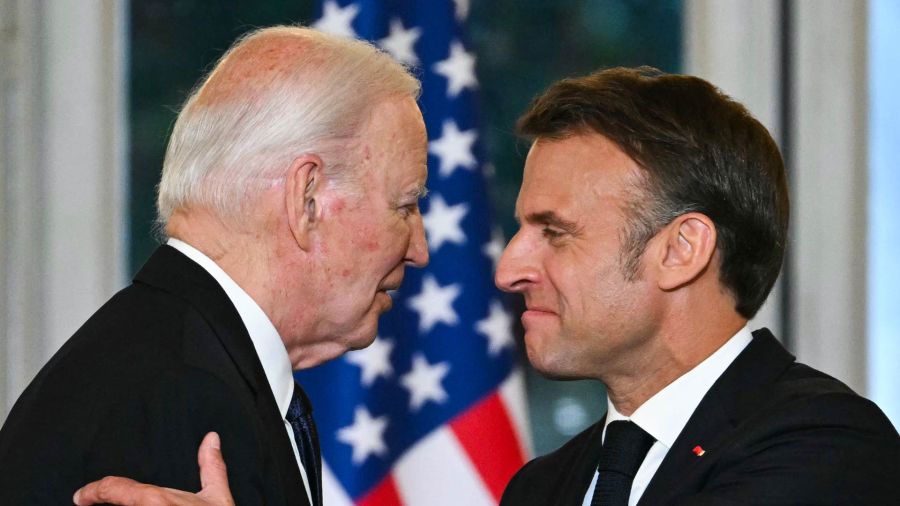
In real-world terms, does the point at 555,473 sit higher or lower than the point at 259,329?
lower

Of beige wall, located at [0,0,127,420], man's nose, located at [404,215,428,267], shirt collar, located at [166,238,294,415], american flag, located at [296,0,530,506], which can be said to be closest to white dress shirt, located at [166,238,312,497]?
shirt collar, located at [166,238,294,415]

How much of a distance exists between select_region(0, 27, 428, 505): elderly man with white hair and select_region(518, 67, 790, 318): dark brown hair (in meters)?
0.39

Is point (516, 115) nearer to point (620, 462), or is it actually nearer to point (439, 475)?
point (439, 475)

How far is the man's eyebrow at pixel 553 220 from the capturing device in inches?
92.2

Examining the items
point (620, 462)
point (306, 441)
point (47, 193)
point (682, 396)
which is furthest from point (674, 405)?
point (47, 193)

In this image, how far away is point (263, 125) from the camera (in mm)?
1994

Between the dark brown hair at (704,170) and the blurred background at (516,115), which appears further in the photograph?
the blurred background at (516,115)

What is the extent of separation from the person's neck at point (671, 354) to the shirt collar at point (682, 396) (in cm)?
1

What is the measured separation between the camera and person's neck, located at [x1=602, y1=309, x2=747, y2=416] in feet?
7.61

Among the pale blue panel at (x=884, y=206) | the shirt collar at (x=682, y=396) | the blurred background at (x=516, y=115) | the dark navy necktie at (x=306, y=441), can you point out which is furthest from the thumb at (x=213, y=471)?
the pale blue panel at (x=884, y=206)

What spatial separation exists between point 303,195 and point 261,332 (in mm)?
229

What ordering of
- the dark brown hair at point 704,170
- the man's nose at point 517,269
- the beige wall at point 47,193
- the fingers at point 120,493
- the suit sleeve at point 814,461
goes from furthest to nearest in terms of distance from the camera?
1. the beige wall at point 47,193
2. the man's nose at point 517,269
3. the dark brown hair at point 704,170
4. the suit sleeve at point 814,461
5. the fingers at point 120,493

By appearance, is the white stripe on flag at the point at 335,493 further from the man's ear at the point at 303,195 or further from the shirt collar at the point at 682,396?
the man's ear at the point at 303,195

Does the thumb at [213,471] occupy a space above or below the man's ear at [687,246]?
below
